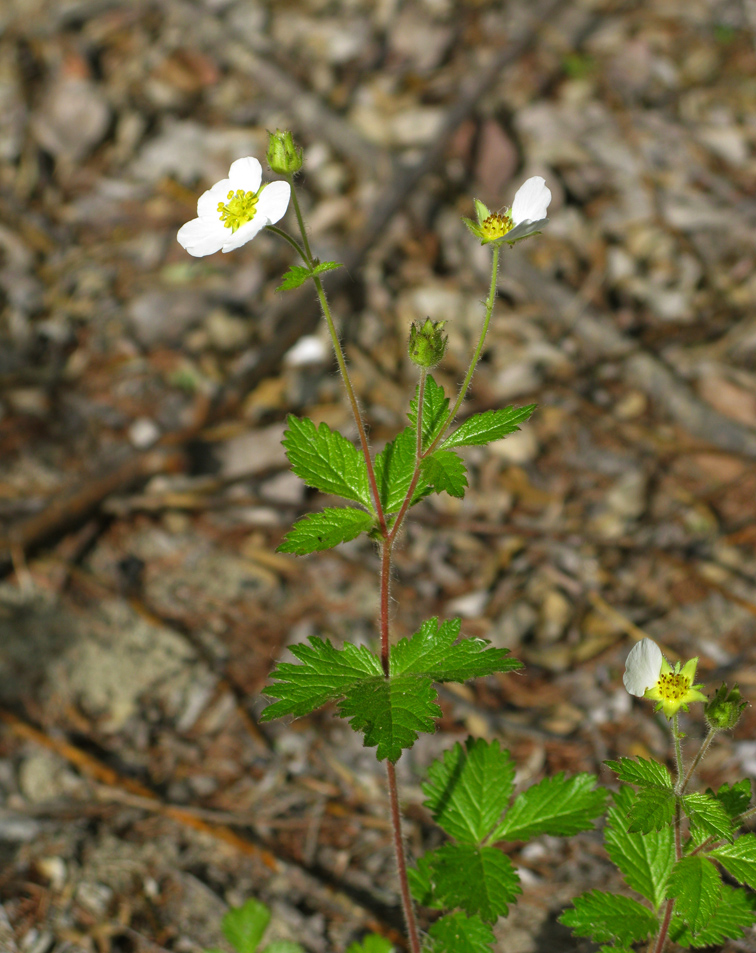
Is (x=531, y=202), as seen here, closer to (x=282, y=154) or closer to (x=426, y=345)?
(x=426, y=345)

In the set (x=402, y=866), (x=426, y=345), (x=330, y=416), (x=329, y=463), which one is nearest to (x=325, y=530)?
(x=329, y=463)

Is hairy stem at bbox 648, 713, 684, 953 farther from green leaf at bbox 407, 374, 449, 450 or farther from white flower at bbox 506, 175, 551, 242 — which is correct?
white flower at bbox 506, 175, 551, 242

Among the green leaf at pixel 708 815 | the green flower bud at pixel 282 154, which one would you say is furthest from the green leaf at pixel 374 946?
the green flower bud at pixel 282 154

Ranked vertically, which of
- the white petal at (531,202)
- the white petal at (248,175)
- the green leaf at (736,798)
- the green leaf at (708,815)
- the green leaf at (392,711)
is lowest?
the green leaf at (736,798)

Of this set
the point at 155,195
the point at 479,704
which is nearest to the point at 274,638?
the point at 479,704

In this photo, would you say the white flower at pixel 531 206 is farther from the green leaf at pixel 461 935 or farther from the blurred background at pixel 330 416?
the green leaf at pixel 461 935
